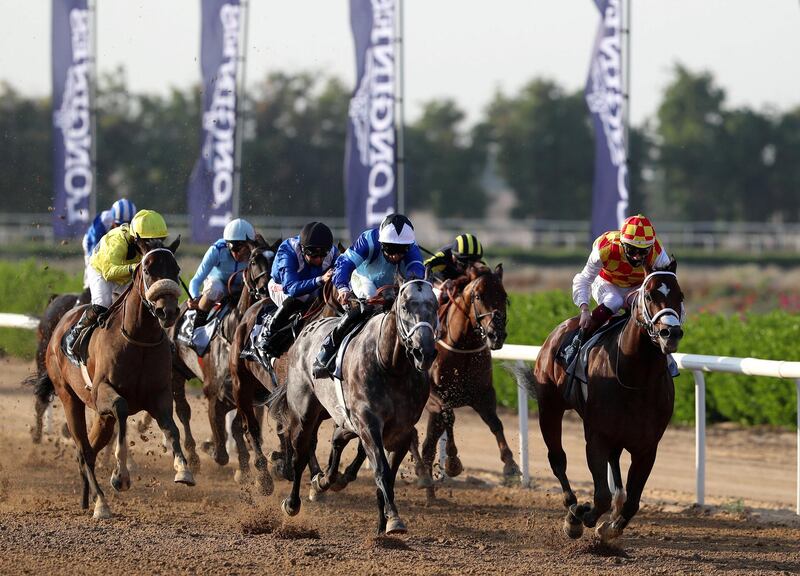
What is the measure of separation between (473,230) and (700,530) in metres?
36.5

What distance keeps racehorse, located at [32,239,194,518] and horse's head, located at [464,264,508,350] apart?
2.14 metres

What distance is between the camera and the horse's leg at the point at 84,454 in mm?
8711

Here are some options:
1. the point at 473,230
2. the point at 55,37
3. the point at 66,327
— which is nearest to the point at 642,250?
the point at 66,327

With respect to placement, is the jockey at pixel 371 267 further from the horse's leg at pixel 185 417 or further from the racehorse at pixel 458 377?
the horse's leg at pixel 185 417

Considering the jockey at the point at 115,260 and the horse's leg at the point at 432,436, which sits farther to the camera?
the horse's leg at the point at 432,436

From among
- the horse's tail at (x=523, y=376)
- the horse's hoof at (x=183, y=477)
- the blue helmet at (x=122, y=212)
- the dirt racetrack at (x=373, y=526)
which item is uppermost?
the blue helmet at (x=122, y=212)

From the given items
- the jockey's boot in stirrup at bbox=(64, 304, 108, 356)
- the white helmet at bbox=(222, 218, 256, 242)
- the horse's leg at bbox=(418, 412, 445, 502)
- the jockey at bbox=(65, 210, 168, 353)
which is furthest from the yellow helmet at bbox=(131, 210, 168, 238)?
the horse's leg at bbox=(418, 412, 445, 502)

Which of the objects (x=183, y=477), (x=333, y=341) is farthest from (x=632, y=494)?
(x=183, y=477)

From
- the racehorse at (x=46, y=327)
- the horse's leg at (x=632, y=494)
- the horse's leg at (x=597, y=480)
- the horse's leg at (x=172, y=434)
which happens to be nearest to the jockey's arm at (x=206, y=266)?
the racehorse at (x=46, y=327)

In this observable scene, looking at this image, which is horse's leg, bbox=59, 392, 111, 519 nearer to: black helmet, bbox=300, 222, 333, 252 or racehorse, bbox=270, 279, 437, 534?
racehorse, bbox=270, 279, 437, 534

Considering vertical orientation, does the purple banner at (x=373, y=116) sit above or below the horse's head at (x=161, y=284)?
above

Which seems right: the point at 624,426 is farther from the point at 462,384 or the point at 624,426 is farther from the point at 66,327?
the point at 66,327

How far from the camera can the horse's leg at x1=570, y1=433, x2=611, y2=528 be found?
24.9 ft

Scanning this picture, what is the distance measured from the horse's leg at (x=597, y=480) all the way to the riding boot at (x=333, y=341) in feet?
5.30
